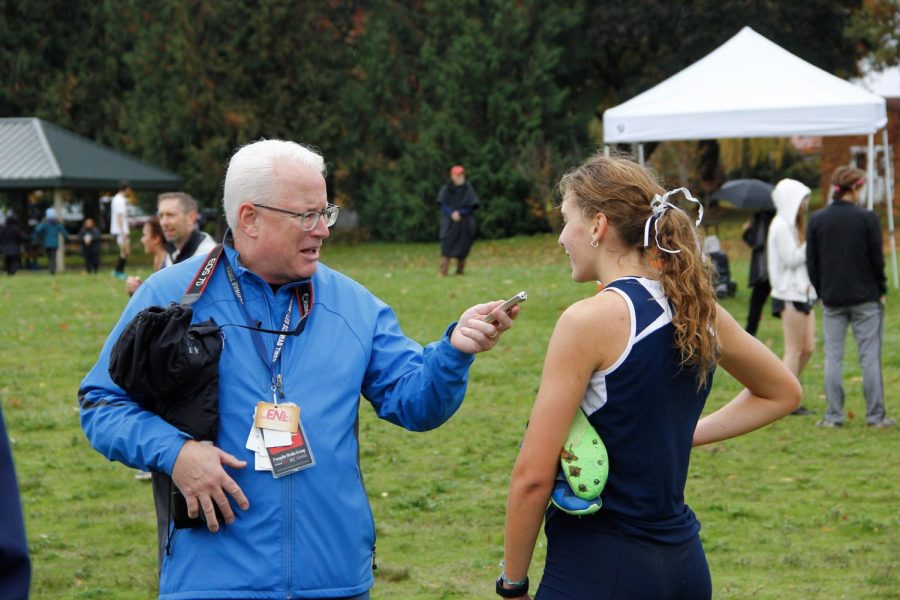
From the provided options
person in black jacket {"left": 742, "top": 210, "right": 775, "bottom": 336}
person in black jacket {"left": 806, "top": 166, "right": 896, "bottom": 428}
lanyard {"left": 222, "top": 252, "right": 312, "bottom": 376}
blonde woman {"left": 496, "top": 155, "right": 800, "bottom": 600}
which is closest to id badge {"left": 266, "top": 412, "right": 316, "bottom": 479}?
lanyard {"left": 222, "top": 252, "right": 312, "bottom": 376}

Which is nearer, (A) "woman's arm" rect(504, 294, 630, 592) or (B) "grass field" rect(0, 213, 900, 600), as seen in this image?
(A) "woman's arm" rect(504, 294, 630, 592)

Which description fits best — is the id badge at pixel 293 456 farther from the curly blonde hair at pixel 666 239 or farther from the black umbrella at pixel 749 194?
the black umbrella at pixel 749 194

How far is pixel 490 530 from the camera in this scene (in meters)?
7.52

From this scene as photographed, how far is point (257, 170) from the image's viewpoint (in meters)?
3.52

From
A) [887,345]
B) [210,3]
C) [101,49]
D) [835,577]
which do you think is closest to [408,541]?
[835,577]

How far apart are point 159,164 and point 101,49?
21.3 ft

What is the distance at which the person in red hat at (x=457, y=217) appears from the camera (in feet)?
69.9

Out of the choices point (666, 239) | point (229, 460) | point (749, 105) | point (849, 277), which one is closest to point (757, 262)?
point (849, 277)

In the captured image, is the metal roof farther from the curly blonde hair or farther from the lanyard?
the curly blonde hair

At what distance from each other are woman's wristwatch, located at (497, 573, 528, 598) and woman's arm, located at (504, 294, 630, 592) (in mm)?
126

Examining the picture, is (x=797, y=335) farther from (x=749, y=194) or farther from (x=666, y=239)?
(x=749, y=194)

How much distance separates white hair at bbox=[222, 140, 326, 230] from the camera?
3518mm

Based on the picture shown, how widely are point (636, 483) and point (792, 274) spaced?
308 inches

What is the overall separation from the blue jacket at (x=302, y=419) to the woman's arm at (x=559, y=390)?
37cm
